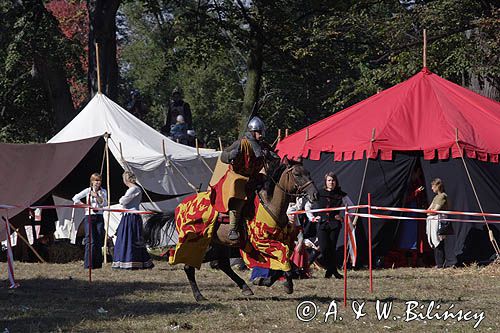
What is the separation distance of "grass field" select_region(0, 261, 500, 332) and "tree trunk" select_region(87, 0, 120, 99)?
1003 cm

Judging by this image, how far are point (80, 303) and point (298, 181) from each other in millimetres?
2620

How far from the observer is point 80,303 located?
10.9 m

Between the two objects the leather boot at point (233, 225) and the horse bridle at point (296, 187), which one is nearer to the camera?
the horse bridle at point (296, 187)

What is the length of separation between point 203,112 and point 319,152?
3200 cm

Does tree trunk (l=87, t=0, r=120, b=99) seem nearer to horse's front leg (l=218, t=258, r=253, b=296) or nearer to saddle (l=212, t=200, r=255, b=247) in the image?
horse's front leg (l=218, t=258, r=253, b=296)

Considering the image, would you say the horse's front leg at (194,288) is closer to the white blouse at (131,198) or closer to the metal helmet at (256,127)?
the metal helmet at (256,127)

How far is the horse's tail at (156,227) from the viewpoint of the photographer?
16.8 m

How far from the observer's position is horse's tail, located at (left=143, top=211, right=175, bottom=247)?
16.8 meters

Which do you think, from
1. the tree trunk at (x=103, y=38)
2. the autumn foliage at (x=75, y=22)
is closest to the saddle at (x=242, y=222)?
the tree trunk at (x=103, y=38)

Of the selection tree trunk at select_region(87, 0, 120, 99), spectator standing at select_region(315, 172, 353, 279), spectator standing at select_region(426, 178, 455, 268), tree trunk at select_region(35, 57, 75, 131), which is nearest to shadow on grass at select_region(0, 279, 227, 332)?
spectator standing at select_region(315, 172, 353, 279)

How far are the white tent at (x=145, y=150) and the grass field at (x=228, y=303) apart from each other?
461cm

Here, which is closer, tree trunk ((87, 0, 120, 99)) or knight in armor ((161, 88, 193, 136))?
knight in armor ((161, 88, 193, 136))

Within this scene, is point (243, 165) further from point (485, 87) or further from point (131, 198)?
point (485, 87)

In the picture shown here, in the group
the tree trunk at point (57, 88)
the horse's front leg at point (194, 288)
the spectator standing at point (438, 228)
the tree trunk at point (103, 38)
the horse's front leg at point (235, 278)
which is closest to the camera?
the horse's front leg at point (194, 288)
